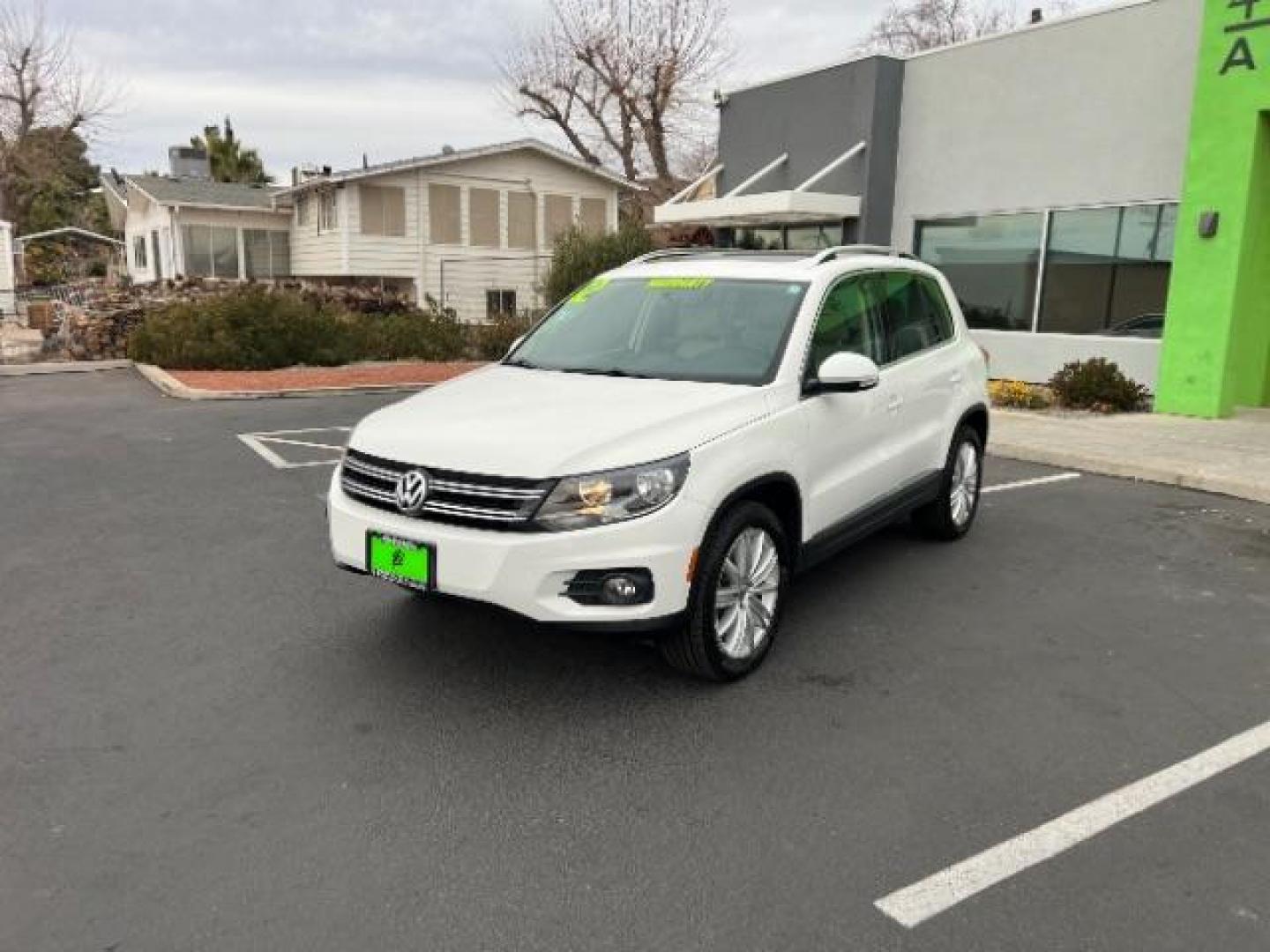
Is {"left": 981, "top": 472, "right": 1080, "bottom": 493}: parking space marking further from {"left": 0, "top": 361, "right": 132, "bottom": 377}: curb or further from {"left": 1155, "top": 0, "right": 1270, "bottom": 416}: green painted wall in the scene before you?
{"left": 0, "top": 361, "right": 132, "bottom": 377}: curb

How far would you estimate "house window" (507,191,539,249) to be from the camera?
2952 cm

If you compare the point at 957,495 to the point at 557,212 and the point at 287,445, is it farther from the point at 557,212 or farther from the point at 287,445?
the point at 557,212

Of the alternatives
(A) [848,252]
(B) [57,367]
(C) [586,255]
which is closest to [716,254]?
(A) [848,252]

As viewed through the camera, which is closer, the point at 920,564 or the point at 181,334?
the point at 920,564

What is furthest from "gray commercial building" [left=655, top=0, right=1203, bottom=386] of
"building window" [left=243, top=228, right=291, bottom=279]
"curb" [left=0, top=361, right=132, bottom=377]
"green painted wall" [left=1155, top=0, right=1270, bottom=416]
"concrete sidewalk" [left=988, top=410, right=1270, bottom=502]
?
"building window" [left=243, top=228, right=291, bottom=279]

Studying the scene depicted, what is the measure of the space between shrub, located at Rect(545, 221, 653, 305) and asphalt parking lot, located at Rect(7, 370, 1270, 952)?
1308 centimetres

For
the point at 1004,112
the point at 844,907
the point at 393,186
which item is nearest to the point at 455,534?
the point at 844,907

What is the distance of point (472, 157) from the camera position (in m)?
28.3

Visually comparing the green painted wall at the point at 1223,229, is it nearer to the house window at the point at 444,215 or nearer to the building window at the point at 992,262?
the building window at the point at 992,262

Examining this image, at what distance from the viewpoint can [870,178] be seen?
49.9 ft

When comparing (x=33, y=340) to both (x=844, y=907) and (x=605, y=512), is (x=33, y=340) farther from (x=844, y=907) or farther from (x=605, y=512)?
(x=844, y=907)

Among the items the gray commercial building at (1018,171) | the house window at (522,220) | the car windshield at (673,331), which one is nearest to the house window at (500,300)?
the house window at (522,220)

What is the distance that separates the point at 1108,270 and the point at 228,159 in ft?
150

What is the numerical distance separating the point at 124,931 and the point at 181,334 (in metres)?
15.3
